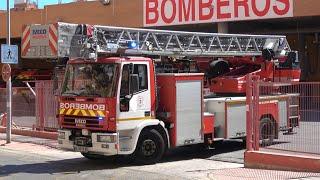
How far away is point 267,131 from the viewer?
50.0 ft

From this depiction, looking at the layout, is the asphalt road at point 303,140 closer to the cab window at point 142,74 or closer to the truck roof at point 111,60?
the cab window at point 142,74

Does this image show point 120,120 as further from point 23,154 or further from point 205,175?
point 23,154

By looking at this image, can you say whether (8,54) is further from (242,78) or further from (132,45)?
(242,78)

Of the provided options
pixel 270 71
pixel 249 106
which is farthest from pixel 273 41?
pixel 249 106

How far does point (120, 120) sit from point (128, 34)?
228 centimetres

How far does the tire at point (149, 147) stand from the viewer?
14461 millimetres

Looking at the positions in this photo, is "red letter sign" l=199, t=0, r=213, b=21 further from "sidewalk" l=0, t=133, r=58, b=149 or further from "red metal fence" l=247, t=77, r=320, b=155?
"red metal fence" l=247, t=77, r=320, b=155

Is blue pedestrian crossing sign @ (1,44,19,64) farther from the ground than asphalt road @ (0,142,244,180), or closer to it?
farther from the ground

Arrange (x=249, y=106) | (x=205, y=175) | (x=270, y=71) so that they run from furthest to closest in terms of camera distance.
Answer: (x=270, y=71), (x=249, y=106), (x=205, y=175)

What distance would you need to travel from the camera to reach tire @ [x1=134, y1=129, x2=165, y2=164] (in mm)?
14461

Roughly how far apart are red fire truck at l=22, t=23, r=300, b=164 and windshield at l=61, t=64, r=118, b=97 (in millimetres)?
23

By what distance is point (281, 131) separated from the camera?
599 inches

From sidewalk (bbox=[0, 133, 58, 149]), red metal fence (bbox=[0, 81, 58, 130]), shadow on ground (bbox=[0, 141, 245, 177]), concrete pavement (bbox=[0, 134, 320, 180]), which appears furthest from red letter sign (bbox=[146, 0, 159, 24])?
concrete pavement (bbox=[0, 134, 320, 180])

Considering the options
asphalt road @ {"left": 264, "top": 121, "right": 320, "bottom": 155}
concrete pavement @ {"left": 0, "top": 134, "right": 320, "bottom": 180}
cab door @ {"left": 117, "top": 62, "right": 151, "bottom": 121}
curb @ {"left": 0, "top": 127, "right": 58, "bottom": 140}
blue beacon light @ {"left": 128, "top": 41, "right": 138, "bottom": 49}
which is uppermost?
blue beacon light @ {"left": 128, "top": 41, "right": 138, "bottom": 49}
